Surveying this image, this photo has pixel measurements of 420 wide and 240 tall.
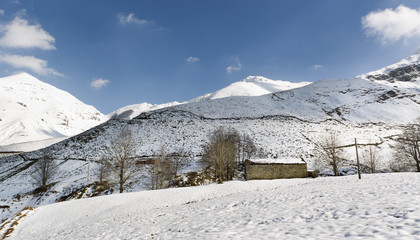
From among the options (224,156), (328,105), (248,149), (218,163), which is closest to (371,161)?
(248,149)

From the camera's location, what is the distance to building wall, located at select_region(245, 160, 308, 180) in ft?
120

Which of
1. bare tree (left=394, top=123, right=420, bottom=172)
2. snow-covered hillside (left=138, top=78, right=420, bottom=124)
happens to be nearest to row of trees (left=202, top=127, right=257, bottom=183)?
bare tree (left=394, top=123, right=420, bottom=172)

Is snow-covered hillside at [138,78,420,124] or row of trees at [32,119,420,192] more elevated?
snow-covered hillside at [138,78,420,124]

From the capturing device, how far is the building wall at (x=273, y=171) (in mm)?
36656

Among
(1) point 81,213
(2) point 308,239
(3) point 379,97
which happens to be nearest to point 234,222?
(2) point 308,239

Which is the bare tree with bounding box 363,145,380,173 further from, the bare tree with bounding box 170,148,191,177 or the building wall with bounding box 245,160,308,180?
the bare tree with bounding box 170,148,191,177

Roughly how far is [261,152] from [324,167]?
48.0ft

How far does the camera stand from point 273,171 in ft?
122

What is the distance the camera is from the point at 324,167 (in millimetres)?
42031

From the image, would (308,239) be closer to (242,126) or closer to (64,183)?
(64,183)

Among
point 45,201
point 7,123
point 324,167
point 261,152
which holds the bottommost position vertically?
point 45,201

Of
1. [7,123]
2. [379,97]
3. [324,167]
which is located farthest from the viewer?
[7,123]

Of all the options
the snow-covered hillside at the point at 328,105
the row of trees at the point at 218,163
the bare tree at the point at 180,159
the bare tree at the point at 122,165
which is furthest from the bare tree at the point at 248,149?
the snow-covered hillside at the point at 328,105

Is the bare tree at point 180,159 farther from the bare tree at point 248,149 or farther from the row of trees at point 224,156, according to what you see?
the bare tree at point 248,149
